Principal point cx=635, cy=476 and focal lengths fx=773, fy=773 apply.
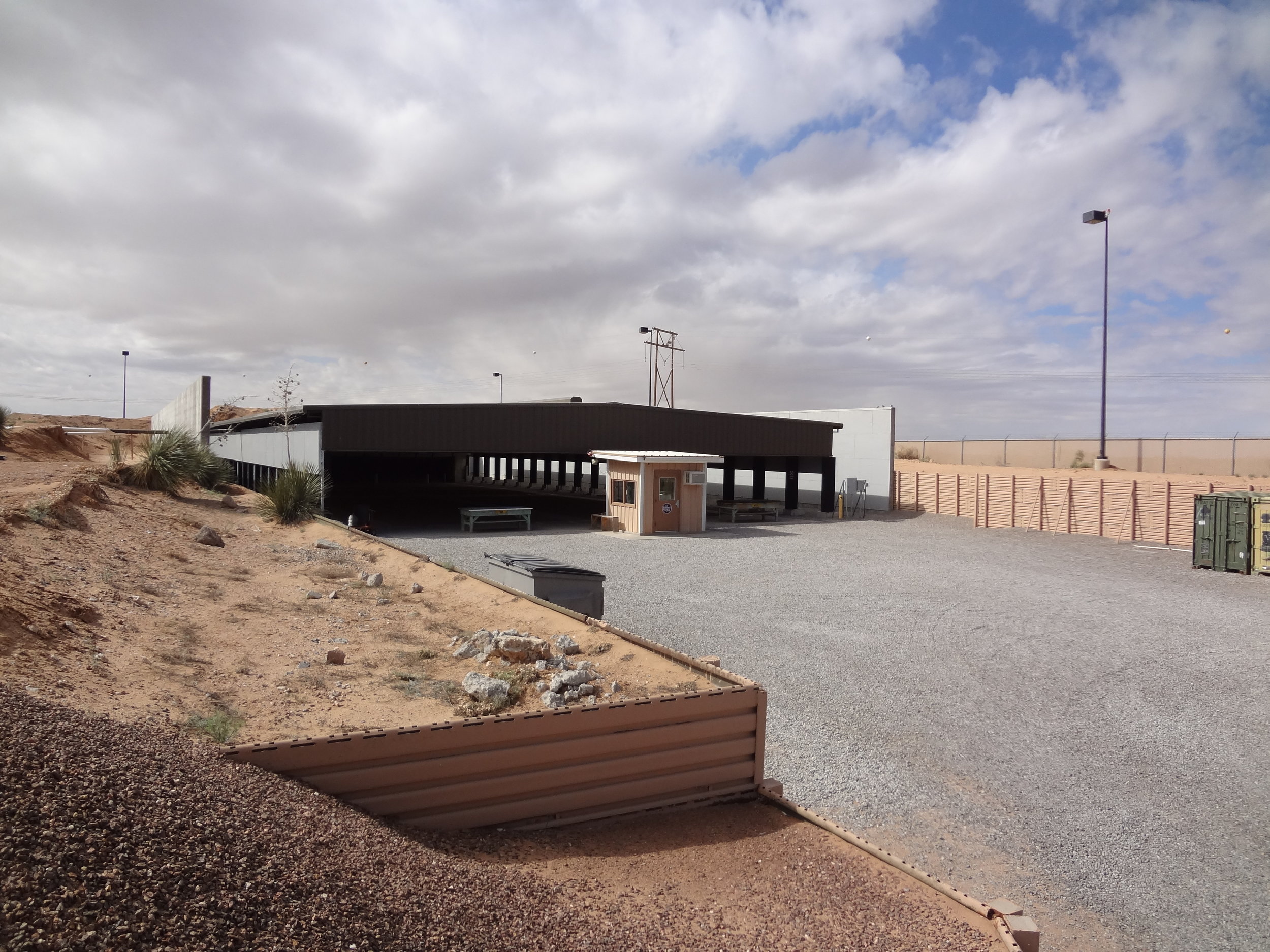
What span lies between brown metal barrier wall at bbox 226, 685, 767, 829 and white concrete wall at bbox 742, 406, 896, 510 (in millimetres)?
29577

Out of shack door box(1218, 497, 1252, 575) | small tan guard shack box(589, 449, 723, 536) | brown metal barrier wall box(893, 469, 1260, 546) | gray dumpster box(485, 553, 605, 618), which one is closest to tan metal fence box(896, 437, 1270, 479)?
brown metal barrier wall box(893, 469, 1260, 546)

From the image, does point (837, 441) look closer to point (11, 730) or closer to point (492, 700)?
point (492, 700)

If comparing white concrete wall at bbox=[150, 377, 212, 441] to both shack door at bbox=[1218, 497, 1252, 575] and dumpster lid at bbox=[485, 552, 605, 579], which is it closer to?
dumpster lid at bbox=[485, 552, 605, 579]

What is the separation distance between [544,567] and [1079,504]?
22.5 meters

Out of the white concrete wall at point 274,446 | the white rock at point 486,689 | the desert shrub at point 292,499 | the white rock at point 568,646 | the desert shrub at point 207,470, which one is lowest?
the white rock at point 486,689

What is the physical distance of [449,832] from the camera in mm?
4395

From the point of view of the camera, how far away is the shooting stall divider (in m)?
4.18

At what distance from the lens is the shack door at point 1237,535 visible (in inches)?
723

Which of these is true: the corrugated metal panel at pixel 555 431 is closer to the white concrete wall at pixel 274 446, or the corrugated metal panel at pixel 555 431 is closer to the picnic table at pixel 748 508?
the white concrete wall at pixel 274 446

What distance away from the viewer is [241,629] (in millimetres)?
8398

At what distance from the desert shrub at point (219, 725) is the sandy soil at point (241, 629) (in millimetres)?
55

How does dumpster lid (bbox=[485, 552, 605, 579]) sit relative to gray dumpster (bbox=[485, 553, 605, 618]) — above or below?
above

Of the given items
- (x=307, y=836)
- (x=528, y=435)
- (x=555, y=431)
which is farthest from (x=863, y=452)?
(x=307, y=836)

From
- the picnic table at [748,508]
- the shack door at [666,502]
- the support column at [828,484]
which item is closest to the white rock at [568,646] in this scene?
the shack door at [666,502]
